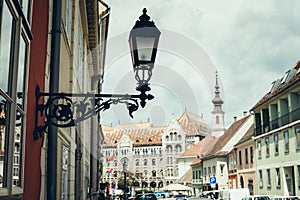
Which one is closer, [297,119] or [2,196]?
[2,196]

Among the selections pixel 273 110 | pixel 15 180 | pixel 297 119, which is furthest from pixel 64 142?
pixel 273 110

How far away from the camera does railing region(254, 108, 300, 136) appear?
101ft

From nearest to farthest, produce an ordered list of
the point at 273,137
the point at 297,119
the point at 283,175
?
the point at 297,119 < the point at 283,175 < the point at 273,137

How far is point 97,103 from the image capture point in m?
5.80

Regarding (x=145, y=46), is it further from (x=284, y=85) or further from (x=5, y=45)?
(x=284, y=85)

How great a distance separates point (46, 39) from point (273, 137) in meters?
31.9

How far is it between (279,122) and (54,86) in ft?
99.9

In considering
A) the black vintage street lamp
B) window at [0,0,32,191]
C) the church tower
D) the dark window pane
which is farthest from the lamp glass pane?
the church tower

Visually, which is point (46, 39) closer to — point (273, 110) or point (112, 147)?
point (273, 110)

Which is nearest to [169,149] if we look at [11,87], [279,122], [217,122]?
[217,122]

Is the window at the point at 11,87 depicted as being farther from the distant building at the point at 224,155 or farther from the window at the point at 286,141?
the distant building at the point at 224,155

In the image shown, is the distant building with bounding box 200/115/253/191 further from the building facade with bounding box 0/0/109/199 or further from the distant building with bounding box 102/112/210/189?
the building facade with bounding box 0/0/109/199

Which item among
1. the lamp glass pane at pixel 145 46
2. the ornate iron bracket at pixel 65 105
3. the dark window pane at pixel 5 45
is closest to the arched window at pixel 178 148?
the ornate iron bracket at pixel 65 105

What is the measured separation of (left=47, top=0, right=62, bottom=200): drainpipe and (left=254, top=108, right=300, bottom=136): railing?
26256mm
